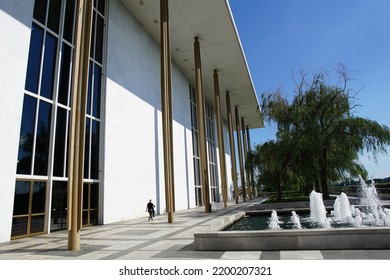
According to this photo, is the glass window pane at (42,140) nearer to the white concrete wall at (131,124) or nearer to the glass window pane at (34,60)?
the glass window pane at (34,60)

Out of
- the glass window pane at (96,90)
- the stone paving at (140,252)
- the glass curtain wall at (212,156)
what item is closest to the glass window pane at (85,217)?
the stone paving at (140,252)

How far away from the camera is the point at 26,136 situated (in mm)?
10516

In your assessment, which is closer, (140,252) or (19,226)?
(140,252)

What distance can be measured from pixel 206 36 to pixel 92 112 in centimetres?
1165

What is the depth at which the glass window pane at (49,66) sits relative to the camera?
11.5m

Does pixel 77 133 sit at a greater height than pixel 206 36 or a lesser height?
lesser

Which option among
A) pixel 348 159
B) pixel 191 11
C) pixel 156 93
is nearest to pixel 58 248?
pixel 156 93

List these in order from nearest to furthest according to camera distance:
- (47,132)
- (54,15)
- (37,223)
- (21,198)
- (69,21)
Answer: (21,198) → (37,223) → (47,132) → (54,15) → (69,21)

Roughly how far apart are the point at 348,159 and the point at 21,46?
19036 mm

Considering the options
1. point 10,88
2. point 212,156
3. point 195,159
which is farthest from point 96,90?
point 212,156

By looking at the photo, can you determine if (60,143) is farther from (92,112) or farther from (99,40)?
(99,40)

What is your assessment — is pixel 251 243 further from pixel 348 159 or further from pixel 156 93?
pixel 156 93

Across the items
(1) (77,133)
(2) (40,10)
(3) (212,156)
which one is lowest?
(1) (77,133)

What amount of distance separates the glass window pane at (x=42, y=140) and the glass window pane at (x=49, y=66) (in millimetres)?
573
